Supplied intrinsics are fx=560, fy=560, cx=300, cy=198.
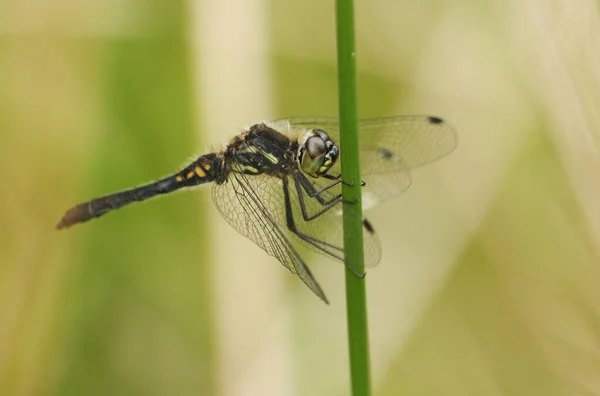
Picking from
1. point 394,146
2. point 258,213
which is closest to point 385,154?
point 394,146

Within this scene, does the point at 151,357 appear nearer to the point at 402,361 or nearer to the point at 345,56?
the point at 402,361

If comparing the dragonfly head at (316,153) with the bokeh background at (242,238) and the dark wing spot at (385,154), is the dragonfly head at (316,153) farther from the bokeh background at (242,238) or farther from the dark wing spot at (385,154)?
the bokeh background at (242,238)

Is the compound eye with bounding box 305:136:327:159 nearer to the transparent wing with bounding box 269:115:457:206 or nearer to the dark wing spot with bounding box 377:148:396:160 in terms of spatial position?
the transparent wing with bounding box 269:115:457:206

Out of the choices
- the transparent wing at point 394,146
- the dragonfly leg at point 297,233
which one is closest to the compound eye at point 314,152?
the dragonfly leg at point 297,233

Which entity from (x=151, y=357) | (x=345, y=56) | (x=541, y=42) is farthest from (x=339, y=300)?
(x=345, y=56)

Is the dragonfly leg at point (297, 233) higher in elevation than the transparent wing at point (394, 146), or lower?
lower

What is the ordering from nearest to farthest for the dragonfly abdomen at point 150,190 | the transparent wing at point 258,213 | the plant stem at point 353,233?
the plant stem at point 353,233
the transparent wing at point 258,213
the dragonfly abdomen at point 150,190

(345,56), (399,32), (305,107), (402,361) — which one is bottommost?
(402,361)
